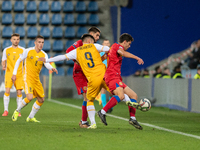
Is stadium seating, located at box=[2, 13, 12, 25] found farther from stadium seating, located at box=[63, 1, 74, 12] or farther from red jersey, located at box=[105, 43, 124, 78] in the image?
red jersey, located at box=[105, 43, 124, 78]

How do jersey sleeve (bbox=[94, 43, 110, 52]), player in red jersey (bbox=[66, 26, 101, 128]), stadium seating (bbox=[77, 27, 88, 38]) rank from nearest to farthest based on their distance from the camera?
jersey sleeve (bbox=[94, 43, 110, 52]) < player in red jersey (bbox=[66, 26, 101, 128]) < stadium seating (bbox=[77, 27, 88, 38])

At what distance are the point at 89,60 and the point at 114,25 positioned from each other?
13.6 m

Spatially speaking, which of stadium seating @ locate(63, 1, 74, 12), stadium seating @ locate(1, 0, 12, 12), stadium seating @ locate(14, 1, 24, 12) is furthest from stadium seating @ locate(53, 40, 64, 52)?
stadium seating @ locate(1, 0, 12, 12)

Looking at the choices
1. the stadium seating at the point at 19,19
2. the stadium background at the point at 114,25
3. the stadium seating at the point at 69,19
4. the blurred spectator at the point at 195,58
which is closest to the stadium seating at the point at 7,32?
the stadium background at the point at 114,25

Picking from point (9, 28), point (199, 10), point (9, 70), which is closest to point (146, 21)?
point (199, 10)

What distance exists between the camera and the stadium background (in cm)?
1880

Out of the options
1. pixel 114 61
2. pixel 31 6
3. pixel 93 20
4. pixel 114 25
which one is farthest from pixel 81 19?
pixel 114 61

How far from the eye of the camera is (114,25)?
2030 centimetres

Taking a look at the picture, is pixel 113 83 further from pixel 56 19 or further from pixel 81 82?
pixel 56 19

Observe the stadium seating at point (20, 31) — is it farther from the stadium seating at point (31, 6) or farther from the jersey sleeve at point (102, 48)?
the jersey sleeve at point (102, 48)

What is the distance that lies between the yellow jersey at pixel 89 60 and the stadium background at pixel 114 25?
8.66 m

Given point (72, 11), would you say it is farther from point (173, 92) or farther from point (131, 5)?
point (173, 92)

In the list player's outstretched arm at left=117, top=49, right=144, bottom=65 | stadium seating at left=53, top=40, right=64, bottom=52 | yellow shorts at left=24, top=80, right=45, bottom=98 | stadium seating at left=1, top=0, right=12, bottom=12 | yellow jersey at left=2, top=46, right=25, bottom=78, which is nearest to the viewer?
player's outstretched arm at left=117, top=49, right=144, bottom=65

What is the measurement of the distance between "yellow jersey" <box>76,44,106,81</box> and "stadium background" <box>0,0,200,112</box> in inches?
341
